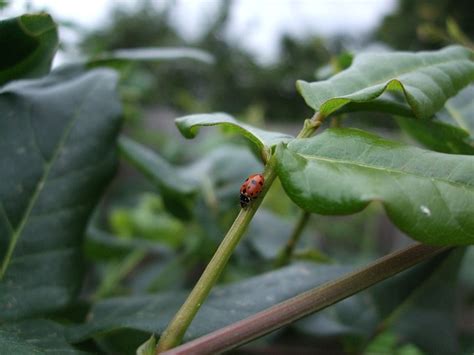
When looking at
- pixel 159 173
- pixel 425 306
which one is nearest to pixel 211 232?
pixel 159 173

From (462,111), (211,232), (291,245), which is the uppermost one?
(462,111)

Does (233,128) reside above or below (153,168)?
above

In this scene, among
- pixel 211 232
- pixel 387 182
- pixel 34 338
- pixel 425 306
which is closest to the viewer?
pixel 387 182

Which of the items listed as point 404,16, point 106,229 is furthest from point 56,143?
point 404,16

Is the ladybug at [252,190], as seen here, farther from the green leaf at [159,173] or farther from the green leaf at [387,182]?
the green leaf at [159,173]

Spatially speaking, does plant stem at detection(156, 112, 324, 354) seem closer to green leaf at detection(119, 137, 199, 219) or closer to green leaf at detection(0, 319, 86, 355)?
green leaf at detection(0, 319, 86, 355)

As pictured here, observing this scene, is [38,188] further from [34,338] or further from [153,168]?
[153,168]

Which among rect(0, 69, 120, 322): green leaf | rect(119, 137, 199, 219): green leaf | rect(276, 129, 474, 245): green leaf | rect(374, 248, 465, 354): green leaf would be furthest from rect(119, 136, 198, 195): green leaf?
rect(276, 129, 474, 245): green leaf
